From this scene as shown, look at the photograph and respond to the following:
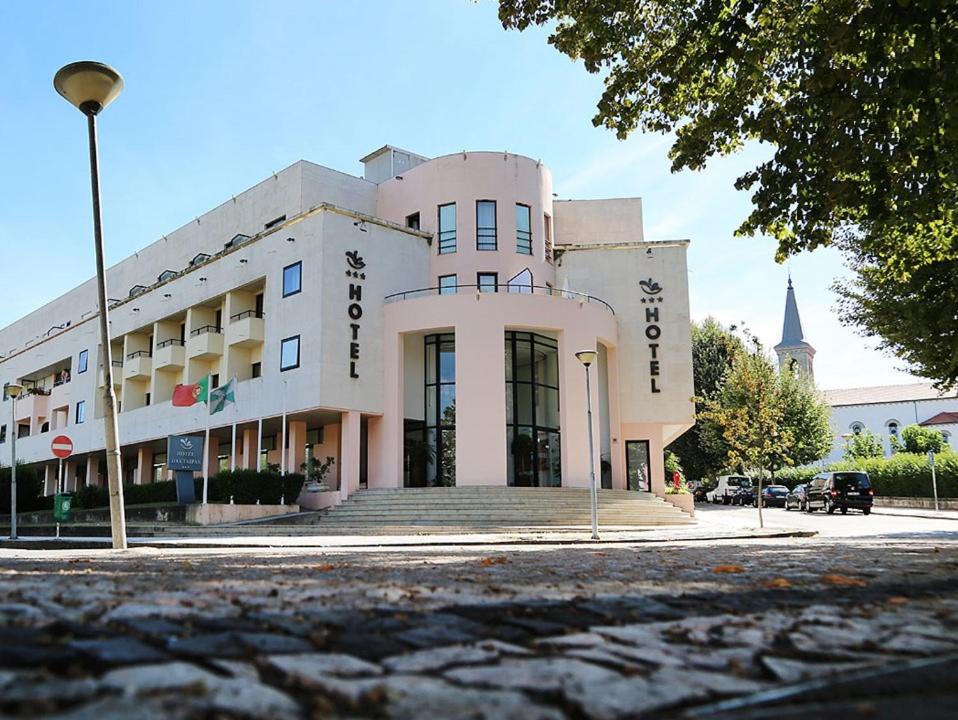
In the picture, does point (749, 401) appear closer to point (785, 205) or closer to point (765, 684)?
point (785, 205)

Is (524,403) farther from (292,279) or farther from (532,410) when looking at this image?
(292,279)

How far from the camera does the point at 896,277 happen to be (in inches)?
574

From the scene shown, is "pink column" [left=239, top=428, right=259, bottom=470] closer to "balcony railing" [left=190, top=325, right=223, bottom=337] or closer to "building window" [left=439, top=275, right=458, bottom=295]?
"balcony railing" [left=190, top=325, right=223, bottom=337]

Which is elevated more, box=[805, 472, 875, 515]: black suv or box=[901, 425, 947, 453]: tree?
box=[901, 425, 947, 453]: tree

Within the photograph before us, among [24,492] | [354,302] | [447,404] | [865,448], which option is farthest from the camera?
[865,448]

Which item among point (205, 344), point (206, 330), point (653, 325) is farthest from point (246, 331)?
point (653, 325)

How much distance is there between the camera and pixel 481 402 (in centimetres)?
2861

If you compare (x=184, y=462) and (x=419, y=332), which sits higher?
(x=419, y=332)

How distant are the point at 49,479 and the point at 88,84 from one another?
149 feet

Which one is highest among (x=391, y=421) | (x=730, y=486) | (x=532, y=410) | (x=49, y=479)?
(x=532, y=410)

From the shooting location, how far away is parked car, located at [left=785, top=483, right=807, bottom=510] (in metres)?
39.0

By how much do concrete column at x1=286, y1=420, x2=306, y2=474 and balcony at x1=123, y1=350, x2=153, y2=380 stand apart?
10116 mm

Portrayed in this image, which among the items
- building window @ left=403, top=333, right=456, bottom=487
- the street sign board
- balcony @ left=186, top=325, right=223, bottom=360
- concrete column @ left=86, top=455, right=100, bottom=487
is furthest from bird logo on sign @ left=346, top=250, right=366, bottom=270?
concrete column @ left=86, top=455, right=100, bottom=487

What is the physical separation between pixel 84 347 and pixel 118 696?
47.4m
